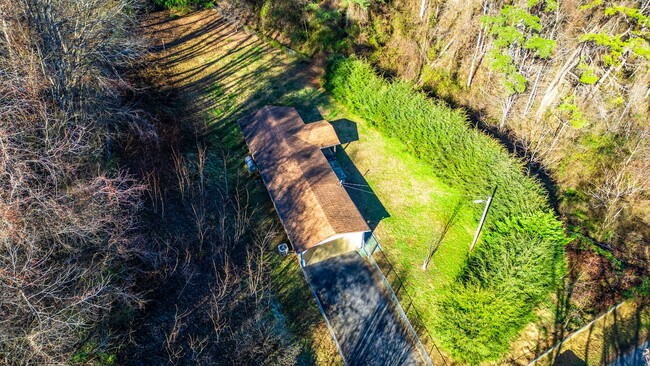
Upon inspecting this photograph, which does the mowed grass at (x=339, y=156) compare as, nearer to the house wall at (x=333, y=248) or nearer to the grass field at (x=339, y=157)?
the grass field at (x=339, y=157)

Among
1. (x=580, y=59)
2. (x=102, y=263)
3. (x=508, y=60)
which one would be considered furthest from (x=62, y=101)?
(x=580, y=59)

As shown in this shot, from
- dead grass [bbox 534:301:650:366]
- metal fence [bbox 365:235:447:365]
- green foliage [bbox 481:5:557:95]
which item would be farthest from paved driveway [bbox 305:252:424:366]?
green foliage [bbox 481:5:557:95]

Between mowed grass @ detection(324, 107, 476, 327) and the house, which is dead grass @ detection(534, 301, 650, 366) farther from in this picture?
the house

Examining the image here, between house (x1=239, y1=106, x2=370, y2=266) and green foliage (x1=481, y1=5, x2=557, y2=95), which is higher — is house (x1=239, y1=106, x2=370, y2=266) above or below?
below

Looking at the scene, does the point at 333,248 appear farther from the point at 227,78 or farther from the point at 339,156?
the point at 227,78

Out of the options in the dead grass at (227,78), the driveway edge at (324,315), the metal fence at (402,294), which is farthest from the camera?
the dead grass at (227,78)

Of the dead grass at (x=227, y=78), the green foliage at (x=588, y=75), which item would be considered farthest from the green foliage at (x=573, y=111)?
the dead grass at (x=227, y=78)
